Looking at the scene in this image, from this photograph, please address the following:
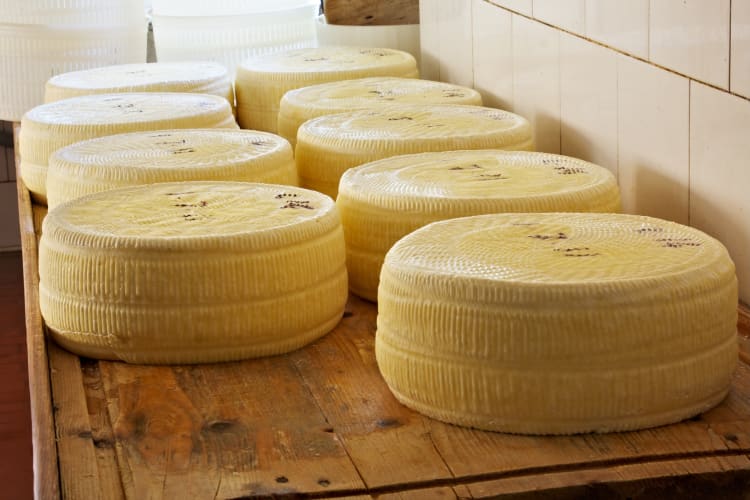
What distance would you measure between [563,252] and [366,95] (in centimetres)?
151

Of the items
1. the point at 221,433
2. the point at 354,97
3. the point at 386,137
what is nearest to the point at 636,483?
the point at 221,433

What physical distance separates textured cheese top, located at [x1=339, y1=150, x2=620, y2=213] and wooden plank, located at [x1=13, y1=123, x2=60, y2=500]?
2.03ft

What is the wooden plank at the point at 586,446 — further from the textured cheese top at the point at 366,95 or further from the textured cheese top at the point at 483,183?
Answer: the textured cheese top at the point at 366,95

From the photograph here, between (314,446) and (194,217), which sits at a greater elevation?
(194,217)

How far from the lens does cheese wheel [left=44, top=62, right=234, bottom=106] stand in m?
3.41

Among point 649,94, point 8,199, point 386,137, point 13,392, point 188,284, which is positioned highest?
point 649,94

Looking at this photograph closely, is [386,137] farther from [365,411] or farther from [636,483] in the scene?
[636,483]

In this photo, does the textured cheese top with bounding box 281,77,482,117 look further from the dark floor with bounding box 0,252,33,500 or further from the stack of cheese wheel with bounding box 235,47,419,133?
the dark floor with bounding box 0,252,33,500

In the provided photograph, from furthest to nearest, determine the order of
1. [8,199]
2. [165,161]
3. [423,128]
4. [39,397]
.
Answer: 1. [8,199]
2. [423,128]
3. [165,161]
4. [39,397]

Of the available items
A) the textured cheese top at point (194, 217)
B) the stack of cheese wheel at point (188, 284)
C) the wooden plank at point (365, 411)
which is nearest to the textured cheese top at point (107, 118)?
the textured cheese top at point (194, 217)

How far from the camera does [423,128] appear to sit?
8.55ft

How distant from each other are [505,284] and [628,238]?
319 millimetres

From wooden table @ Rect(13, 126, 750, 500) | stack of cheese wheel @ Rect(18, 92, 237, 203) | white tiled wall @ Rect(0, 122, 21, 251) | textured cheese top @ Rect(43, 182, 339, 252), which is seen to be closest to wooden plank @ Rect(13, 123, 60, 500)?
wooden table @ Rect(13, 126, 750, 500)

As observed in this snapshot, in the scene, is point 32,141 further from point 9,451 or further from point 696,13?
point 696,13
